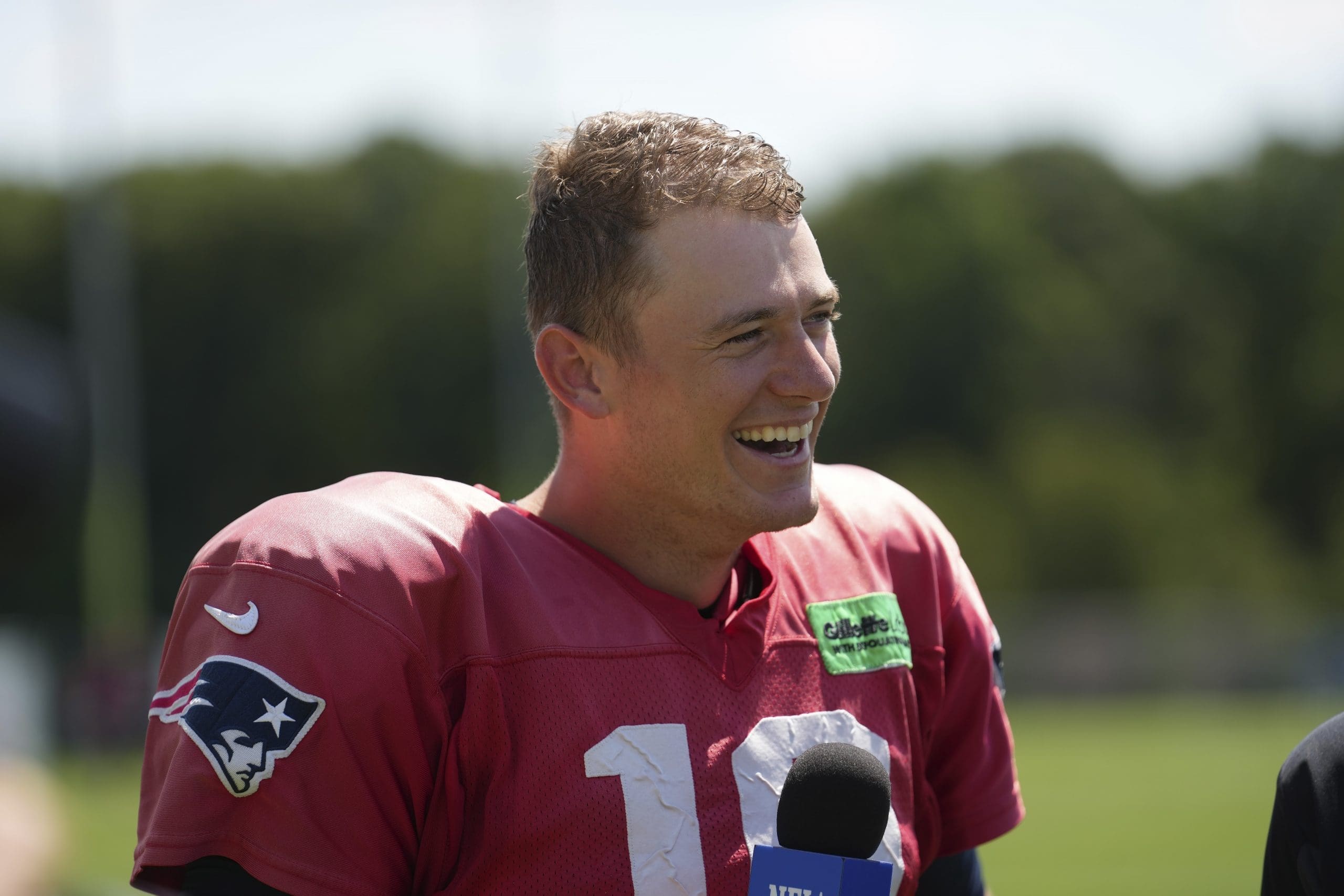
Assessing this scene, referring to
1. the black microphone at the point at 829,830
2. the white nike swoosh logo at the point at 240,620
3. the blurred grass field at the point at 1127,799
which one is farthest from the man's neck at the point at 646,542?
the blurred grass field at the point at 1127,799

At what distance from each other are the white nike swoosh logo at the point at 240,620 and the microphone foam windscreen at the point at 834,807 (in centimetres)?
71

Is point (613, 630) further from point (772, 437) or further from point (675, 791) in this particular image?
point (772, 437)

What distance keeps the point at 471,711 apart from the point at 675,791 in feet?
0.98

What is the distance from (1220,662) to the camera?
72.3 ft

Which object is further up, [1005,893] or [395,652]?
[395,652]

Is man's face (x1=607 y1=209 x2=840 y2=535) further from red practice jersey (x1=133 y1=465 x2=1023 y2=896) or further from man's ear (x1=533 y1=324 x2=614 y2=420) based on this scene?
red practice jersey (x1=133 y1=465 x2=1023 y2=896)

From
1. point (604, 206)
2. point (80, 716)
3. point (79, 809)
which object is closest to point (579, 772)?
point (604, 206)

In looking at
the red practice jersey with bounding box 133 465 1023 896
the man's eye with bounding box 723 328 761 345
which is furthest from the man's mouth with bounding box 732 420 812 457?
the red practice jersey with bounding box 133 465 1023 896

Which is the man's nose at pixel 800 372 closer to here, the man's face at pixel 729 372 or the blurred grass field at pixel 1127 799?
the man's face at pixel 729 372

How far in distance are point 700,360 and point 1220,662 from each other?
2159cm

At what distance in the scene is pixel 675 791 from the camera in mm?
2066

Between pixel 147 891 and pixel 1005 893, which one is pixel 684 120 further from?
pixel 1005 893

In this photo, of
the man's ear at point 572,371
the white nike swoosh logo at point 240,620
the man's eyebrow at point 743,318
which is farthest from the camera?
the man's ear at point 572,371

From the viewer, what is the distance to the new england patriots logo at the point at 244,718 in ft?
6.19
